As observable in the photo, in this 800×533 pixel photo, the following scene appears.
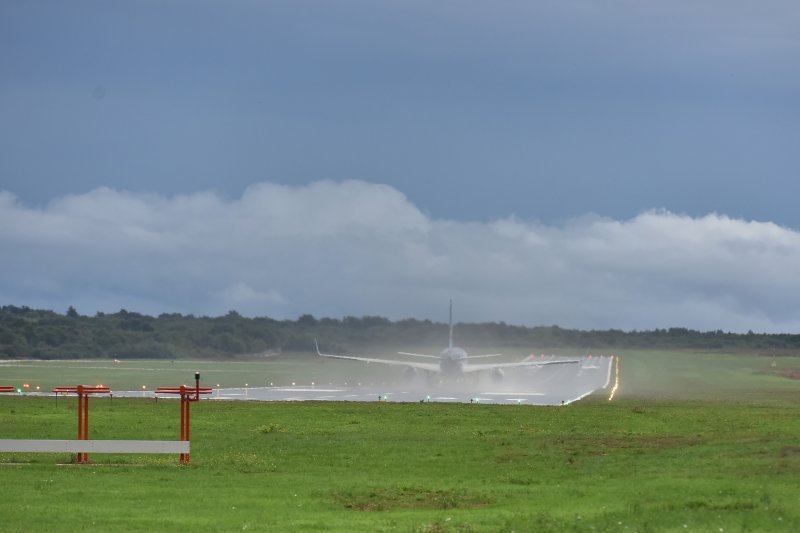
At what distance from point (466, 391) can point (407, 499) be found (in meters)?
67.2

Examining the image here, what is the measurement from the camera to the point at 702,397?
78.1 m

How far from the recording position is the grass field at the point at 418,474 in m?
22.2

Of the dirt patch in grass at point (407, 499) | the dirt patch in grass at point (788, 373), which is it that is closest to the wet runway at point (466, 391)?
the dirt patch in grass at point (788, 373)

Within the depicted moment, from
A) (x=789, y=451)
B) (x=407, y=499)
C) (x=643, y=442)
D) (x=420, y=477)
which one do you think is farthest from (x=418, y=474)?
(x=643, y=442)

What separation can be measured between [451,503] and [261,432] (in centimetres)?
1942

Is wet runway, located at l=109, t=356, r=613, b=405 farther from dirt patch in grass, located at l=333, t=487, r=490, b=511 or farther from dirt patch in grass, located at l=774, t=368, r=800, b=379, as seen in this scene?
dirt patch in grass, located at l=333, t=487, r=490, b=511

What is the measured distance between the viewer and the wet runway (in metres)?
75.1

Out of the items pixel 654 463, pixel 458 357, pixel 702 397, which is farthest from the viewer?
pixel 458 357

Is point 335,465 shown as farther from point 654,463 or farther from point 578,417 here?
point 578,417

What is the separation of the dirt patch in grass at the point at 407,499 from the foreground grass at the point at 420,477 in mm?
48

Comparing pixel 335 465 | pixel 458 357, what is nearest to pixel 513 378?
pixel 458 357

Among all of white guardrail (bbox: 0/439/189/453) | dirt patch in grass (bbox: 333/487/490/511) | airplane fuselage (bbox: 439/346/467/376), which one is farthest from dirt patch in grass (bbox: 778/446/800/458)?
Result: airplane fuselage (bbox: 439/346/467/376)

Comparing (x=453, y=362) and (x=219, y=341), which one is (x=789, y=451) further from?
(x=219, y=341)

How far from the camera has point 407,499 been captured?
25.6 m
